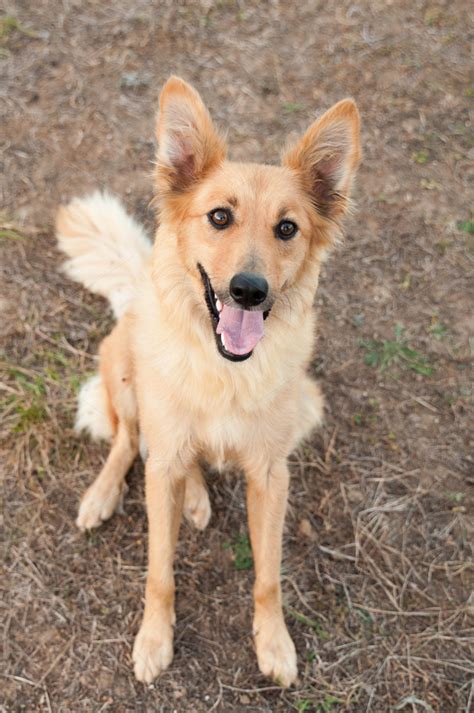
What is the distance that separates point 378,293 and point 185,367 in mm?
2075

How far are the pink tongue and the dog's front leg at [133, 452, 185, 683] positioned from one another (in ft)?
2.19

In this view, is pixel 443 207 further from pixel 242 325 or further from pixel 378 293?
pixel 242 325

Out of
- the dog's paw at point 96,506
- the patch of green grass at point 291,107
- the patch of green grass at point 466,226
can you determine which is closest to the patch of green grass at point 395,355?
the patch of green grass at point 466,226

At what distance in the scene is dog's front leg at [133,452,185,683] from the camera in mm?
2934

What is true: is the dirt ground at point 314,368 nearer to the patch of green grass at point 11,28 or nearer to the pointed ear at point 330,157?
the patch of green grass at point 11,28

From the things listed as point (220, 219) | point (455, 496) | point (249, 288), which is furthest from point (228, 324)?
point (455, 496)

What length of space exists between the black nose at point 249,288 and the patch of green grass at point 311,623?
5.59 feet

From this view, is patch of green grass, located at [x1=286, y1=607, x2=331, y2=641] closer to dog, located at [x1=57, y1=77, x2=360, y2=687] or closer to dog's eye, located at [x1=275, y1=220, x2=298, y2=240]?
dog, located at [x1=57, y1=77, x2=360, y2=687]

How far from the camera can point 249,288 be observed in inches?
93.0

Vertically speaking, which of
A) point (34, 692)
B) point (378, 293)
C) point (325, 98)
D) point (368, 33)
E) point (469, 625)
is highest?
point (368, 33)

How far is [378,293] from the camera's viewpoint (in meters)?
4.42

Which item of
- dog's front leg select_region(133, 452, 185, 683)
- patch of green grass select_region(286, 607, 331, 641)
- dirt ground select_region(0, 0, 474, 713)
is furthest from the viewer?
patch of green grass select_region(286, 607, 331, 641)

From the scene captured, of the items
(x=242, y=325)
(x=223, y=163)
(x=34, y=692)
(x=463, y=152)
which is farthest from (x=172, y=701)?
(x=463, y=152)

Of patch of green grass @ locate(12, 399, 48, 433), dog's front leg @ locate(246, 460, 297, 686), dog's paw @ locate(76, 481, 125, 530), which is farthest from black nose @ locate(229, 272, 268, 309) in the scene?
patch of green grass @ locate(12, 399, 48, 433)
